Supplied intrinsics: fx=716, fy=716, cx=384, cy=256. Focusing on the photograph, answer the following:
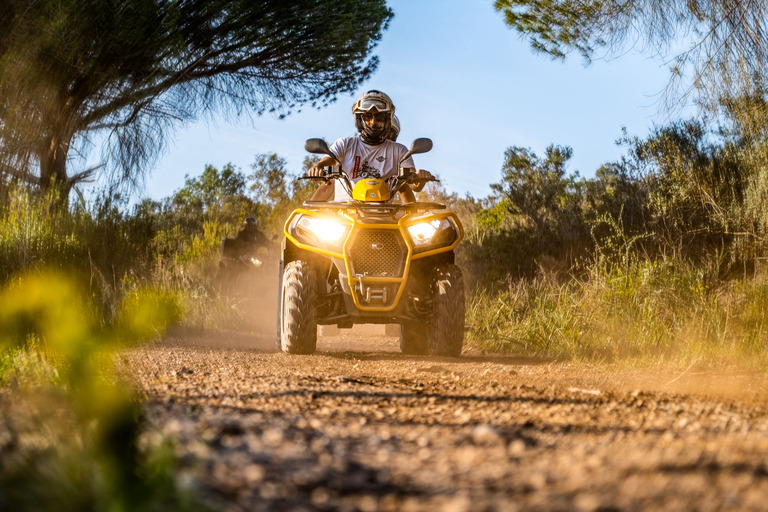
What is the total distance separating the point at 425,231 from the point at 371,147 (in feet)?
4.11

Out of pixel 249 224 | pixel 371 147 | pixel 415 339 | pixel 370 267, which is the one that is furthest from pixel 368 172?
pixel 249 224

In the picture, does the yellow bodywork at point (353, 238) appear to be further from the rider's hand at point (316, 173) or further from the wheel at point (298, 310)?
the rider's hand at point (316, 173)

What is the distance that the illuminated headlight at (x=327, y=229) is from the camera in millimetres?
5453

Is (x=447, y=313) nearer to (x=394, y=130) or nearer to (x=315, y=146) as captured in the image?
(x=315, y=146)

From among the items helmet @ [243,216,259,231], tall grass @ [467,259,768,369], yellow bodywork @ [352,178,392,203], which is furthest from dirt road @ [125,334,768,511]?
helmet @ [243,216,259,231]

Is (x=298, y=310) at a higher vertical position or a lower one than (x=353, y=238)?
lower

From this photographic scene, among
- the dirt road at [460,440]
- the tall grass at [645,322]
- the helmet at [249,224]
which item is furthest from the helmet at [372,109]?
the helmet at [249,224]

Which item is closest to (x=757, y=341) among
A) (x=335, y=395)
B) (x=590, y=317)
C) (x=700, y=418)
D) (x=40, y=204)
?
(x=590, y=317)

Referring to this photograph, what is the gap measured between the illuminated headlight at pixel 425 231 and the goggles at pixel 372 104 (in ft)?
4.07

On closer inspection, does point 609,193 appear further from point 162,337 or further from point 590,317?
point 162,337

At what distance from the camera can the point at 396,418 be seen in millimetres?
2592

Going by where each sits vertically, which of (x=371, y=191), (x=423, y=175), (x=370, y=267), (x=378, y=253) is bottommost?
(x=370, y=267)

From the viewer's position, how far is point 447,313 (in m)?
5.49

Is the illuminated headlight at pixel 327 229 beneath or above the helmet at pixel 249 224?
beneath
